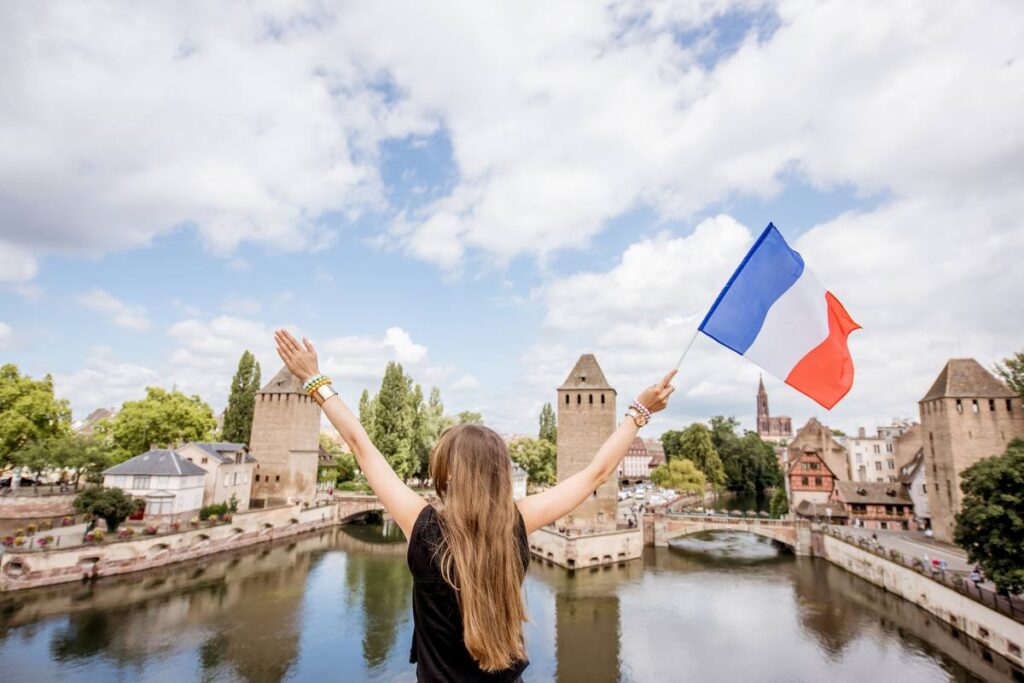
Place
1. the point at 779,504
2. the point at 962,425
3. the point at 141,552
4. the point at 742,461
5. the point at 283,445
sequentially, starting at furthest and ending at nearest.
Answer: the point at 742,461 < the point at 779,504 < the point at 283,445 < the point at 962,425 < the point at 141,552

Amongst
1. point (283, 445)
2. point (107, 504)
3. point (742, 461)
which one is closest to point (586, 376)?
point (283, 445)

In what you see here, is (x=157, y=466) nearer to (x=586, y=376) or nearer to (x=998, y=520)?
(x=586, y=376)

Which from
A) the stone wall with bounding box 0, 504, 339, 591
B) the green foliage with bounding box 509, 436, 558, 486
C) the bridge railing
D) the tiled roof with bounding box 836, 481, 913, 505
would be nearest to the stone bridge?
the bridge railing

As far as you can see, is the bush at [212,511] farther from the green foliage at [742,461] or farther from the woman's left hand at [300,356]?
the green foliage at [742,461]

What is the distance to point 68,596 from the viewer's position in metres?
22.2

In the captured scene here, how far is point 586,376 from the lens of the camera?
36688mm

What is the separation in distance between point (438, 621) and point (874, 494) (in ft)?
166

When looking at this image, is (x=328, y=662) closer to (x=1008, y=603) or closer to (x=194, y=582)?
(x=194, y=582)

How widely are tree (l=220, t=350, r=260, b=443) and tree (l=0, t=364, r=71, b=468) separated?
13.5 metres

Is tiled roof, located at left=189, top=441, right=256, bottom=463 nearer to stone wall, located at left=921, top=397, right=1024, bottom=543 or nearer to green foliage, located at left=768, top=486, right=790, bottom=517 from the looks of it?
stone wall, located at left=921, top=397, right=1024, bottom=543

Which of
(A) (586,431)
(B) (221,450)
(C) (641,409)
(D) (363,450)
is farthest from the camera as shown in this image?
(B) (221,450)

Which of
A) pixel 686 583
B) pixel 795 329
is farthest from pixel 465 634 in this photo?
pixel 686 583

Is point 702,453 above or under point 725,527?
above

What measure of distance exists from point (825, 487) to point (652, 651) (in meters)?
33.0
